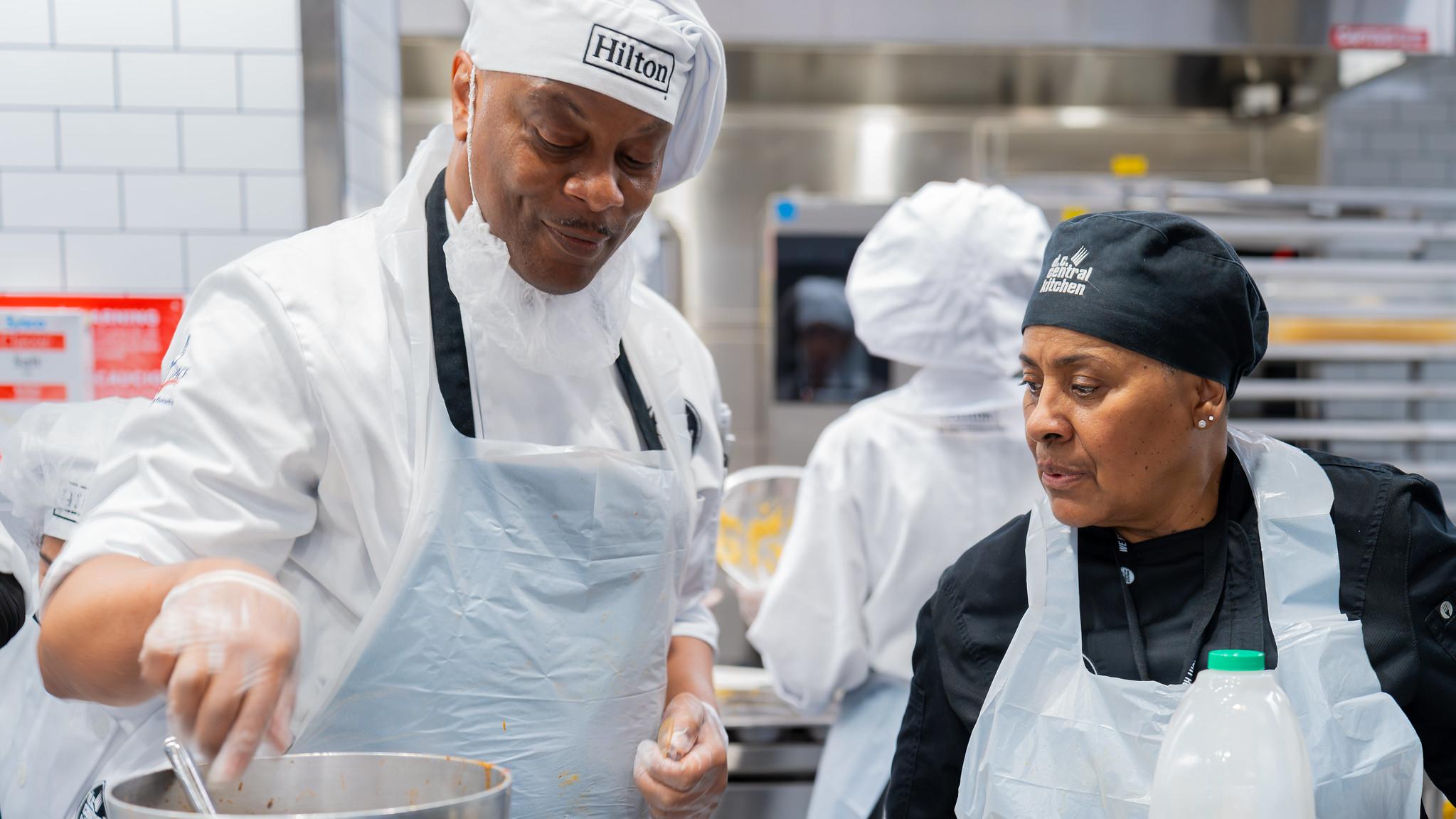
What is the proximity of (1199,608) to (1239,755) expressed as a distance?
0.43 m

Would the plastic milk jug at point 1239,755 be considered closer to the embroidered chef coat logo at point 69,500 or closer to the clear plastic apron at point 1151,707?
the clear plastic apron at point 1151,707

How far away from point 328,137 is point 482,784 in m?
1.95

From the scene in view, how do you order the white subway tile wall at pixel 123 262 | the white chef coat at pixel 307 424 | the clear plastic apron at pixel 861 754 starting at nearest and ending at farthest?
the white chef coat at pixel 307 424 → the clear plastic apron at pixel 861 754 → the white subway tile wall at pixel 123 262

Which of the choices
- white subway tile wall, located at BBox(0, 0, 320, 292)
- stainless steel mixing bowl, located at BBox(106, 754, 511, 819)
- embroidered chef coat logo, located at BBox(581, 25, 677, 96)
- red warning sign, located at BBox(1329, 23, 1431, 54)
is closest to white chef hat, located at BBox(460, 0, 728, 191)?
embroidered chef coat logo, located at BBox(581, 25, 677, 96)

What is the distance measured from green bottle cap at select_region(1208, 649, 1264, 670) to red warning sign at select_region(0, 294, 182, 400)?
2.13 metres

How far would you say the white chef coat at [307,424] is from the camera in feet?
3.31

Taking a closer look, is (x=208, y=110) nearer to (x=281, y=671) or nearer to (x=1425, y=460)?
(x=281, y=671)

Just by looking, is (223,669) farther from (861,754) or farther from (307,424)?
(861,754)

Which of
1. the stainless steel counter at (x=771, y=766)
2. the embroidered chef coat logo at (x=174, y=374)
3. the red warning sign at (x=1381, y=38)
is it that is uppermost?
the red warning sign at (x=1381, y=38)

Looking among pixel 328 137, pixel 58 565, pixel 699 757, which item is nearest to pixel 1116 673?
pixel 699 757

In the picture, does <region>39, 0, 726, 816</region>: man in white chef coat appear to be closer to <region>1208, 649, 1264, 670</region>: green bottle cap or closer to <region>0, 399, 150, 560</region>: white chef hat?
<region>1208, 649, 1264, 670</region>: green bottle cap

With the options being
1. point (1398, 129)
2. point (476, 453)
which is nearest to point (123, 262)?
point (476, 453)

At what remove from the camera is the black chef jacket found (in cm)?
130

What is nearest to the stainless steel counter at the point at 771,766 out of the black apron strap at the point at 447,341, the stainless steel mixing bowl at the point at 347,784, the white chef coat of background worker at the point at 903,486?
the white chef coat of background worker at the point at 903,486
